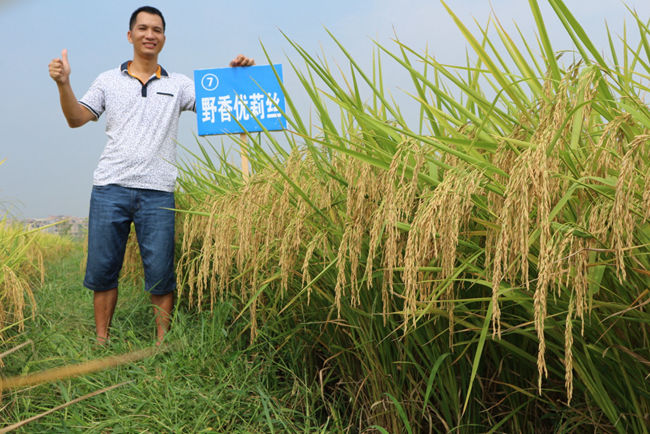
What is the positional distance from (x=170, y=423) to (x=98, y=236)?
157cm

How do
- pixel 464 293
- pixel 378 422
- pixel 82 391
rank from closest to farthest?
pixel 464 293
pixel 378 422
pixel 82 391

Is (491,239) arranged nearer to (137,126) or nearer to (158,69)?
(137,126)

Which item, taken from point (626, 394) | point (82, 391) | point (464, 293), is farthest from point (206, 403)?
point (626, 394)

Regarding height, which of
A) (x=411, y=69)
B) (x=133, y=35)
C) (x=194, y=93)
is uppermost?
(x=133, y=35)

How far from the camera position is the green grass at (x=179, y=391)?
7.12ft

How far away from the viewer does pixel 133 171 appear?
3.32 meters

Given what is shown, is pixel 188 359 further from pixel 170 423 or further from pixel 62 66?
pixel 62 66

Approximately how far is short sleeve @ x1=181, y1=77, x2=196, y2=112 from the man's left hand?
0.33 meters

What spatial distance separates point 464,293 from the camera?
166 centimetres

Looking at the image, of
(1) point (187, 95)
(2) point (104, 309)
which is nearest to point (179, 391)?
(2) point (104, 309)

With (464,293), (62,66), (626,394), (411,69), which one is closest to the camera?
(626,394)

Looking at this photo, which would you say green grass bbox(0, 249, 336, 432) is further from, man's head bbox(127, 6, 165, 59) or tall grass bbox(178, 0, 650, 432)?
man's head bbox(127, 6, 165, 59)

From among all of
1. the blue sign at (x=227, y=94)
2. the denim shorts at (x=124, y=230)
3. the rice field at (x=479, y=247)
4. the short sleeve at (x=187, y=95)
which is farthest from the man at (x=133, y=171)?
the rice field at (x=479, y=247)

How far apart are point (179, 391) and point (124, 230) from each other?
1.45 meters
